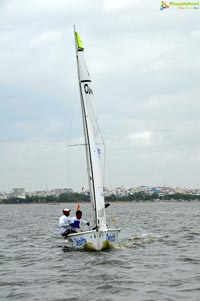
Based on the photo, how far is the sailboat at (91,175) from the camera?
2073 centimetres

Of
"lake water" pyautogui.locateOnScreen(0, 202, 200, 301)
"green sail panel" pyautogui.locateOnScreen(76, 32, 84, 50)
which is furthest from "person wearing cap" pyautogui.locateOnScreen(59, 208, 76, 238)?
"green sail panel" pyautogui.locateOnScreen(76, 32, 84, 50)

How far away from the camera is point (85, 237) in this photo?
20.7 metres

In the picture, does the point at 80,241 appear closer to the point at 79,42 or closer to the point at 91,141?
the point at 91,141

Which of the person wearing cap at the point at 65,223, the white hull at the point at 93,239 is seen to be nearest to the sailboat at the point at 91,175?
the white hull at the point at 93,239

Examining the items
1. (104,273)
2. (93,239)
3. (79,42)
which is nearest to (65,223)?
(93,239)

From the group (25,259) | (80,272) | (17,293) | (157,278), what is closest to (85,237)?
(25,259)

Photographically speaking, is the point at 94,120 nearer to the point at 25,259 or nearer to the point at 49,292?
the point at 25,259

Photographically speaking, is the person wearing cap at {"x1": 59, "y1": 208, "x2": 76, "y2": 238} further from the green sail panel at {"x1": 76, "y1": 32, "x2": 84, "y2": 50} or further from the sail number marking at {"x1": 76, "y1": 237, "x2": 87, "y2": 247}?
the green sail panel at {"x1": 76, "y1": 32, "x2": 84, "y2": 50}

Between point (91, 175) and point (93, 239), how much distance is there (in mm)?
2800

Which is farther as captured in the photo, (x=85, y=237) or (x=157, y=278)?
(x=85, y=237)

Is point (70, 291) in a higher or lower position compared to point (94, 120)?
lower

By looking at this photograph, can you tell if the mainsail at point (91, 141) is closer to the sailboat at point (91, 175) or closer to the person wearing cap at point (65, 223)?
the sailboat at point (91, 175)

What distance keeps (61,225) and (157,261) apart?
601 cm

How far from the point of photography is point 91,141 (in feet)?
73.2
